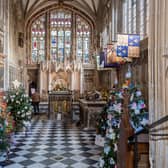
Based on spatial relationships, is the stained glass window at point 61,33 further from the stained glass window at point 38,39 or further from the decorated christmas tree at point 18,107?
the decorated christmas tree at point 18,107

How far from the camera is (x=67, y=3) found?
22.0 m

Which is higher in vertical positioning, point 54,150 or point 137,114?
point 137,114

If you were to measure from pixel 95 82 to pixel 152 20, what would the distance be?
1583cm

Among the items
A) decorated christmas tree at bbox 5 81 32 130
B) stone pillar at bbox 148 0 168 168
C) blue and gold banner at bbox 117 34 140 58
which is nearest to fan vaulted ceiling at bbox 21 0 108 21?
blue and gold banner at bbox 117 34 140 58

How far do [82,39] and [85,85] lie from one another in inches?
155

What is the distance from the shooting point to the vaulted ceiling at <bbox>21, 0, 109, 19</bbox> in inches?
810

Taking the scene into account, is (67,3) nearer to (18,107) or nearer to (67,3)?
(67,3)

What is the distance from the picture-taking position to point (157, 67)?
4961mm

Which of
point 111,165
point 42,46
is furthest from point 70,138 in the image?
point 42,46

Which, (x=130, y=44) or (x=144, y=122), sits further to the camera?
(x=130, y=44)

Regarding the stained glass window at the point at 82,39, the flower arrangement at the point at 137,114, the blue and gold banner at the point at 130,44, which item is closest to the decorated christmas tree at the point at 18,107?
the blue and gold banner at the point at 130,44

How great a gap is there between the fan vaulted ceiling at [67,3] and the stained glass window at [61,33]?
92 centimetres

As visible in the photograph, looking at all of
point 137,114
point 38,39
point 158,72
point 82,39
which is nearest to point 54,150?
point 137,114

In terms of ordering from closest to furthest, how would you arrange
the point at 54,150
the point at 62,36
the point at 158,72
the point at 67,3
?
the point at 158,72 < the point at 54,150 < the point at 67,3 < the point at 62,36
